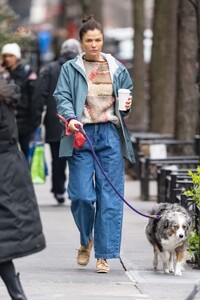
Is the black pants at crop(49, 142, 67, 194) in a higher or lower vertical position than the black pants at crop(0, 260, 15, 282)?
lower

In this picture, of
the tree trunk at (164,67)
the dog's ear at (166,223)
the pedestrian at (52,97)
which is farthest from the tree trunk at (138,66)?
the dog's ear at (166,223)

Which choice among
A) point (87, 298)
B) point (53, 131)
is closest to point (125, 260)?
point (87, 298)

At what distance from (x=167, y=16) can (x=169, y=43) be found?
1.79 feet

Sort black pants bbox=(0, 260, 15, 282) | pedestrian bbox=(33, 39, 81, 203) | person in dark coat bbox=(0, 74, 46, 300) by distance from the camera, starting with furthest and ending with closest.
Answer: pedestrian bbox=(33, 39, 81, 203) < black pants bbox=(0, 260, 15, 282) < person in dark coat bbox=(0, 74, 46, 300)

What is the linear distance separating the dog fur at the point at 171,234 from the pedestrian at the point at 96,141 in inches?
12.8

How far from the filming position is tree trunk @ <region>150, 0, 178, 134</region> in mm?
25844

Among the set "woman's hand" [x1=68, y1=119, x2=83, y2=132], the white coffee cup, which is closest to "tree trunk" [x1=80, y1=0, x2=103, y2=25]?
the white coffee cup

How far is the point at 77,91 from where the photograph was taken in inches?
417

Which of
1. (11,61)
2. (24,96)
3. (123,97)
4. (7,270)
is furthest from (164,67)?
(7,270)

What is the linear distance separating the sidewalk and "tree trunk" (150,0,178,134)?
1213 cm

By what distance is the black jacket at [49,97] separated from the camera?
1557 cm

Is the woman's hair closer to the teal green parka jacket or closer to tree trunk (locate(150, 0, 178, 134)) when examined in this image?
the teal green parka jacket

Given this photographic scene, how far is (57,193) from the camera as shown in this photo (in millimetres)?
16516

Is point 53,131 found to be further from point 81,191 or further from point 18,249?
point 18,249
